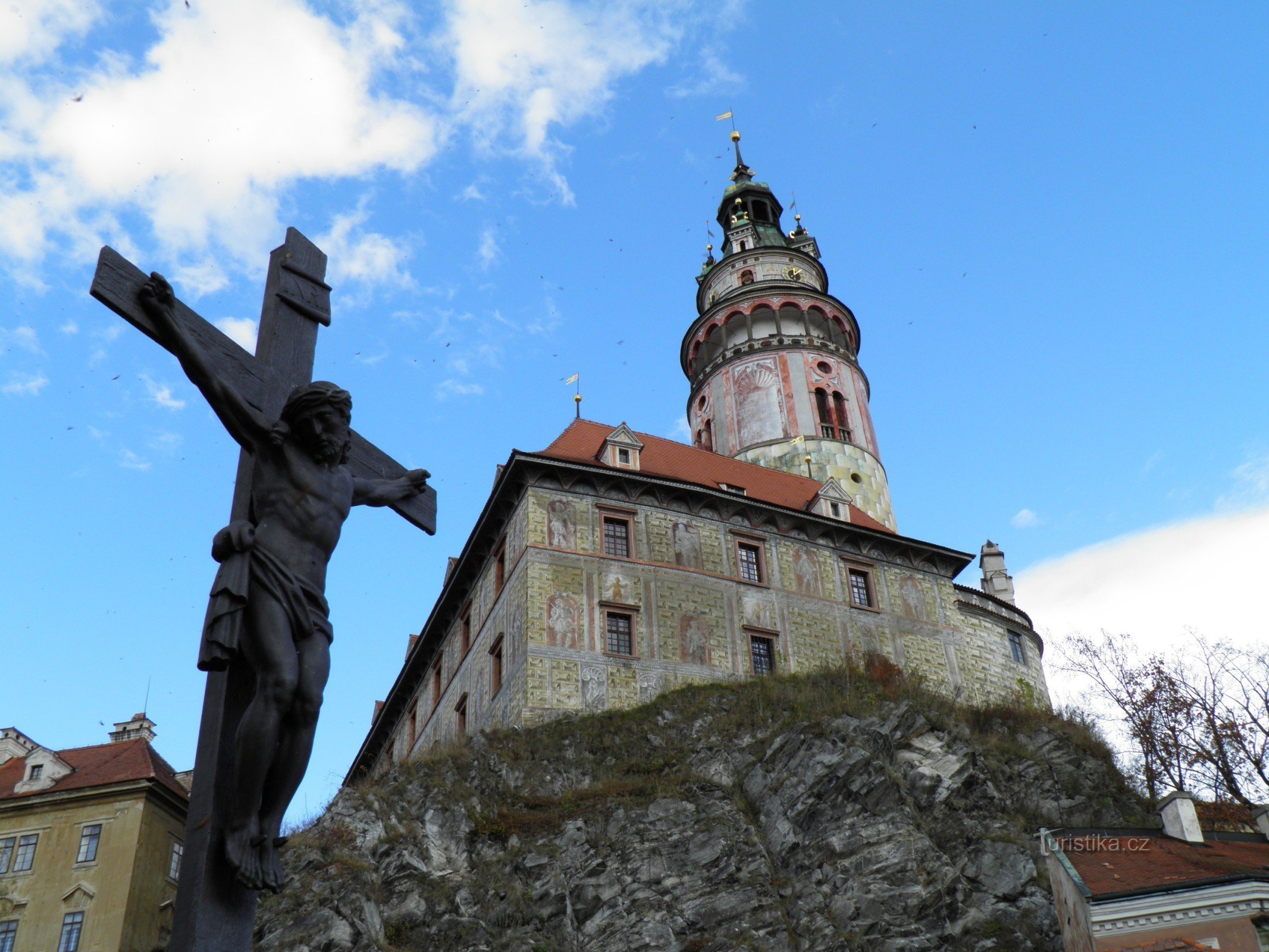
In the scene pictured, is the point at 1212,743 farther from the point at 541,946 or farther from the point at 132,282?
the point at 132,282

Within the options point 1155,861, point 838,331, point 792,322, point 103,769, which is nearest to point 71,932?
point 103,769

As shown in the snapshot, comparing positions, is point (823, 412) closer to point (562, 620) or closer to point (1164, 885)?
point (562, 620)

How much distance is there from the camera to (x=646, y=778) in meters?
28.2

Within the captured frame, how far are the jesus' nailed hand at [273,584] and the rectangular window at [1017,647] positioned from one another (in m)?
39.2

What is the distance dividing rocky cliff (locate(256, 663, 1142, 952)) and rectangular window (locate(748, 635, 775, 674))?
1.78 metres

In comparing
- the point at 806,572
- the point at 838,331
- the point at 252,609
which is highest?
the point at 838,331

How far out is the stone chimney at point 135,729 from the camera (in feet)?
139

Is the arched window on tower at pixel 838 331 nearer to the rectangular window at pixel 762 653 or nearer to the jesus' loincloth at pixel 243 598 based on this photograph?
the rectangular window at pixel 762 653

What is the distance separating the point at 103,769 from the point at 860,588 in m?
23.8

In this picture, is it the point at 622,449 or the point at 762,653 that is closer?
the point at 762,653

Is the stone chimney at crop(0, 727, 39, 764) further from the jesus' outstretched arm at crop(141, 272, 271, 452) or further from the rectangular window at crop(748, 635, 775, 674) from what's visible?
the jesus' outstretched arm at crop(141, 272, 271, 452)

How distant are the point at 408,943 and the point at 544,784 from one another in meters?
5.75

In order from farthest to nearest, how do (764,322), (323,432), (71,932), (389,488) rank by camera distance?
(764,322)
(71,932)
(389,488)
(323,432)

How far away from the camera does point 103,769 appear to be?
3528cm
